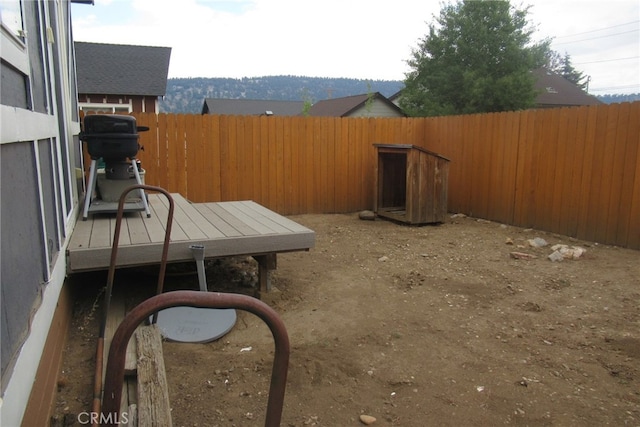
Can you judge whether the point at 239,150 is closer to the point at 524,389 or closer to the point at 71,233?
the point at 71,233

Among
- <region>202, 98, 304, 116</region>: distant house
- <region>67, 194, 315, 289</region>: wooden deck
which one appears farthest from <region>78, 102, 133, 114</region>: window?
<region>67, 194, 315, 289</region>: wooden deck

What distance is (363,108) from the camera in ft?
81.8

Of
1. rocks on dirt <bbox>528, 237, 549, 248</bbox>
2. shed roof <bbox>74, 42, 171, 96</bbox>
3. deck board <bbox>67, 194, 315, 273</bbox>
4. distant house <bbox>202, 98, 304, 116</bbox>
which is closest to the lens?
deck board <bbox>67, 194, 315, 273</bbox>

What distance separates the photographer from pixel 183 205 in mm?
5234

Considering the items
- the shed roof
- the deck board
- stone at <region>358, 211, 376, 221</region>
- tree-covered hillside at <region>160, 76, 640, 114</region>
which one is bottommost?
stone at <region>358, 211, 376, 221</region>

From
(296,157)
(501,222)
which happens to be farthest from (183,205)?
(501,222)

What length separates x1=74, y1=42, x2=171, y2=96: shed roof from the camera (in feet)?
58.9

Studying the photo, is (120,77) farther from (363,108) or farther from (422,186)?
(422,186)

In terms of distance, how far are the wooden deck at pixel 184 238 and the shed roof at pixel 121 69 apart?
15.2m

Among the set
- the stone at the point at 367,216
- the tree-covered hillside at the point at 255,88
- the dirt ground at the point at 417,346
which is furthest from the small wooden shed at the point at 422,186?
the tree-covered hillside at the point at 255,88

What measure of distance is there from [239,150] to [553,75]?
26.9 metres

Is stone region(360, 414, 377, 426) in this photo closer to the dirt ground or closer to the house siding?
the dirt ground

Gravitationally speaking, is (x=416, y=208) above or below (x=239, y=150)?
below

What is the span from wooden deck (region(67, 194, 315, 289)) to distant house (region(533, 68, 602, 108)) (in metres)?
22.5
